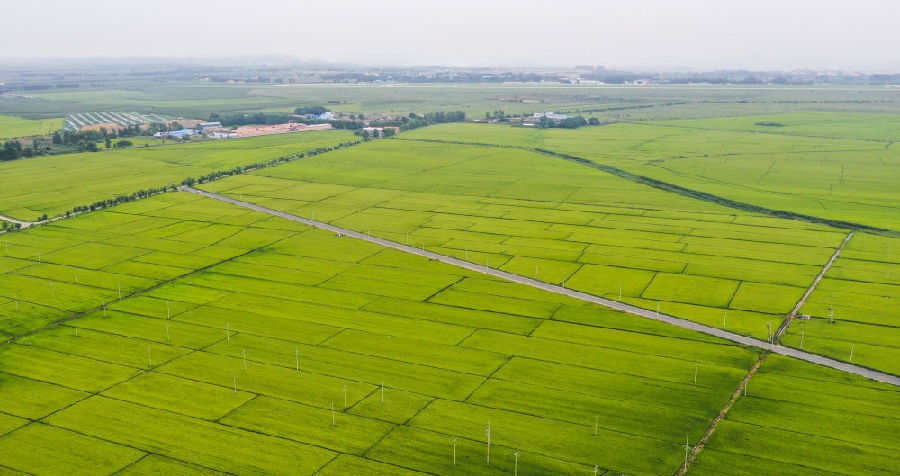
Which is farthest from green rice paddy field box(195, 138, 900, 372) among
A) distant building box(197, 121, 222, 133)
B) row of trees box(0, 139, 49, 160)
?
distant building box(197, 121, 222, 133)

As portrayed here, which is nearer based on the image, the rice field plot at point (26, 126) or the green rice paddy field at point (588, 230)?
the green rice paddy field at point (588, 230)

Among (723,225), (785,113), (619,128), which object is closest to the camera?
(723,225)

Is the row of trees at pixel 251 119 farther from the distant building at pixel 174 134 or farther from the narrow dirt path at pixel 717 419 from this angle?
the narrow dirt path at pixel 717 419

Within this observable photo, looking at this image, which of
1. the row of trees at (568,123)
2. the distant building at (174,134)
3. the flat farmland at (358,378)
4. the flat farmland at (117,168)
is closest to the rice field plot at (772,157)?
the row of trees at (568,123)

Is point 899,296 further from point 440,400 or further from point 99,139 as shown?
point 99,139

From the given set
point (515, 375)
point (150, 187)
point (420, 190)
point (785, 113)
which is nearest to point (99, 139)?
point (150, 187)

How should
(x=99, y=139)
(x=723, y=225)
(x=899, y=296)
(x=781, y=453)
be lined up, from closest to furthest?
(x=781, y=453) → (x=899, y=296) → (x=723, y=225) → (x=99, y=139)

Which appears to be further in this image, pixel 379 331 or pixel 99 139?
pixel 99 139
